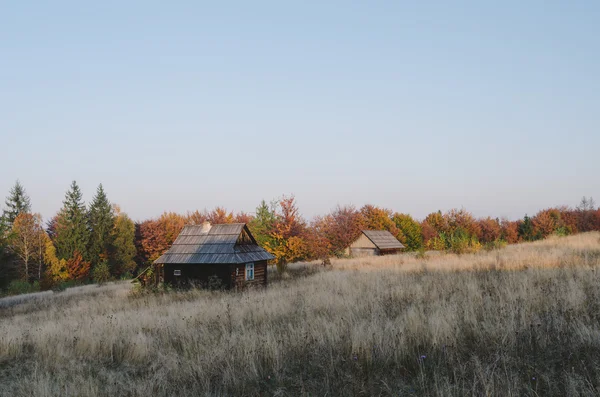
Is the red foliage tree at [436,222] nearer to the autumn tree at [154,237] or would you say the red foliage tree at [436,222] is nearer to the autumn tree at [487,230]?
the autumn tree at [487,230]

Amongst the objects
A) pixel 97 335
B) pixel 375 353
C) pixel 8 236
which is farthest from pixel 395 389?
pixel 8 236

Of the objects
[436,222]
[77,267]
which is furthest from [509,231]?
[77,267]

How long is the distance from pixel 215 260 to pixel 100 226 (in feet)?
116

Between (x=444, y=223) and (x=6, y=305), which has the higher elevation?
(x=444, y=223)

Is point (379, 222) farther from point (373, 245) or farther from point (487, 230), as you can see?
point (487, 230)

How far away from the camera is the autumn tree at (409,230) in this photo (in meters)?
67.2

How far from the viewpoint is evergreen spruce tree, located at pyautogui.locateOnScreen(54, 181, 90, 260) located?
48625 millimetres

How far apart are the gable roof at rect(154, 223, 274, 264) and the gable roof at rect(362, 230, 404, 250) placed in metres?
26.3

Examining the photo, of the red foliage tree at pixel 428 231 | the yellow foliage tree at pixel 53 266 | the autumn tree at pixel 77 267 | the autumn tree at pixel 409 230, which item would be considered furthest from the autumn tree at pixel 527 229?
the yellow foliage tree at pixel 53 266

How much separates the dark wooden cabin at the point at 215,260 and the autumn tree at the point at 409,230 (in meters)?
45.2

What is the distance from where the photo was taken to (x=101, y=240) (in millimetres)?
51250

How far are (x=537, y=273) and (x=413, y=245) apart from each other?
189ft

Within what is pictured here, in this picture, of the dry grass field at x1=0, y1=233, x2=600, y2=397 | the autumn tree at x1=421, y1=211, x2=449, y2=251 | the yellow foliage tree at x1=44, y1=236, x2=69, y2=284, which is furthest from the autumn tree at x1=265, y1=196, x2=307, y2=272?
the autumn tree at x1=421, y1=211, x2=449, y2=251

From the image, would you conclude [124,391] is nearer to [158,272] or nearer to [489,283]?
[489,283]
